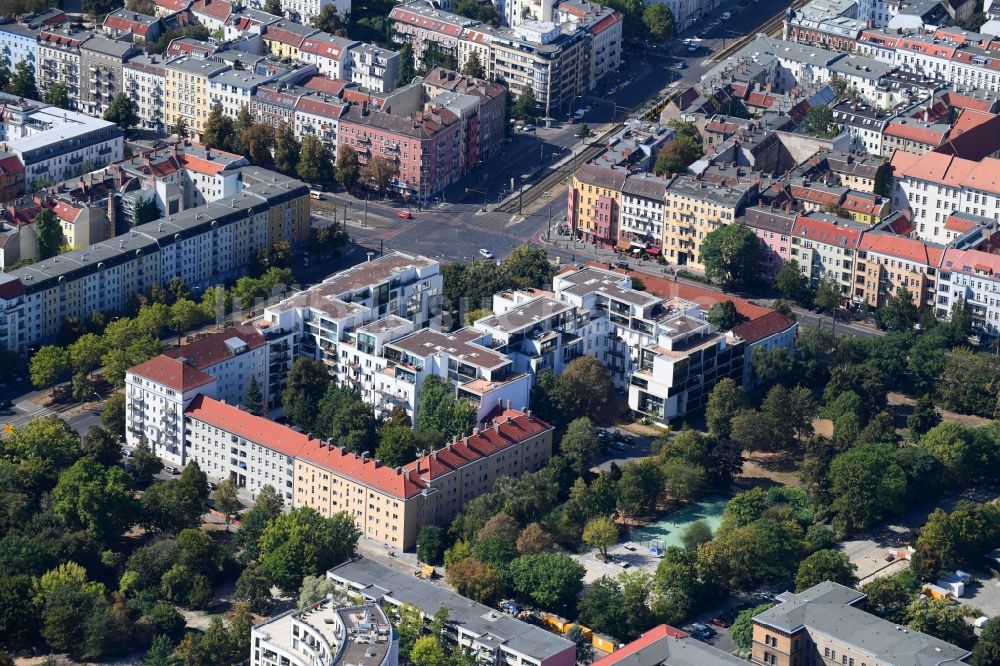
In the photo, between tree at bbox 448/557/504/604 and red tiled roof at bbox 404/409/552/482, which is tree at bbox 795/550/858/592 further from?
red tiled roof at bbox 404/409/552/482

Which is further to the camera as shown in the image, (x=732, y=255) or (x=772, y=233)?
(x=772, y=233)

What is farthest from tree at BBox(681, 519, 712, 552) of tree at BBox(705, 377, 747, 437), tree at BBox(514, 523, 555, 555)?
tree at BBox(705, 377, 747, 437)

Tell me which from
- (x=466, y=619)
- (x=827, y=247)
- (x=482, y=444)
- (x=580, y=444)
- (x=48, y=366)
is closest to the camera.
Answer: (x=466, y=619)

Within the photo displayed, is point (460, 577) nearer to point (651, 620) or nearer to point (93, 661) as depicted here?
point (651, 620)

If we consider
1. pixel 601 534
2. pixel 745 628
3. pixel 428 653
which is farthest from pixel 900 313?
pixel 428 653

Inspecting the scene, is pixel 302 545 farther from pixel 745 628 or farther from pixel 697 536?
pixel 745 628

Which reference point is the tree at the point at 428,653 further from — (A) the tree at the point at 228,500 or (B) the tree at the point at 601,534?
(A) the tree at the point at 228,500

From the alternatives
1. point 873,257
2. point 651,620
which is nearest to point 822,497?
point 651,620
